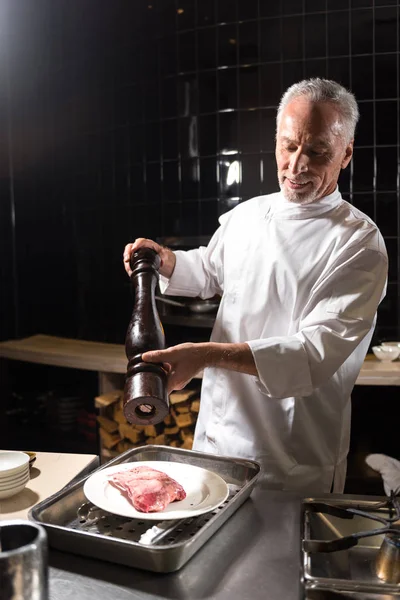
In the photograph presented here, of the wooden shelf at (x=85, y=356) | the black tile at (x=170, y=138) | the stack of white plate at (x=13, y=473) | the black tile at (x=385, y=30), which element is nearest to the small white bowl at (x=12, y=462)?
the stack of white plate at (x=13, y=473)

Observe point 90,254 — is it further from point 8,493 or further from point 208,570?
point 208,570

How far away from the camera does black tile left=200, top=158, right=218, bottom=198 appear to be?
411 centimetres

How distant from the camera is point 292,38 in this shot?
3.90m

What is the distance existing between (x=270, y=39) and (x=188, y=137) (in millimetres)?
798

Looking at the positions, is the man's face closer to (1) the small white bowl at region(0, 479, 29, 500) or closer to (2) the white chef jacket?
(2) the white chef jacket

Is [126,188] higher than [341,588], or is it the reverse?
[126,188]

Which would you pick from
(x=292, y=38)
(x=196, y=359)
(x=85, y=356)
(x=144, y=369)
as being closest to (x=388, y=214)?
(x=292, y=38)

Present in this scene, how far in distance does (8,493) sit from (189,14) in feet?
11.7

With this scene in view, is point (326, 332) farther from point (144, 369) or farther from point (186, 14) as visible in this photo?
point (186, 14)

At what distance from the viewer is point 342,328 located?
1.81 meters

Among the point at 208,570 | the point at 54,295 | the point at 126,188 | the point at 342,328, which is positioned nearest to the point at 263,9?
the point at 126,188

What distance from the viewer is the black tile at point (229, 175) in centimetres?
405

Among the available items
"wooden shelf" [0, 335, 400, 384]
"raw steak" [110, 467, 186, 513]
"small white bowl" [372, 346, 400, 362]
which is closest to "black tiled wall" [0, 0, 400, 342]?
"wooden shelf" [0, 335, 400, 384]

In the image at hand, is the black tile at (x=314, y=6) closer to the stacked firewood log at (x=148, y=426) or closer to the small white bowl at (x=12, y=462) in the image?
the stacked firewood log at (x=148, y=426)
